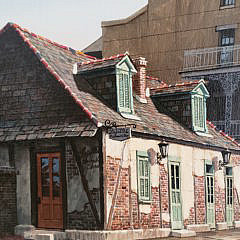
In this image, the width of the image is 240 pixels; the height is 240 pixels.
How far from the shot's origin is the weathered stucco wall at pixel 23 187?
1714 cm

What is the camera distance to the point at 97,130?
1608 cm

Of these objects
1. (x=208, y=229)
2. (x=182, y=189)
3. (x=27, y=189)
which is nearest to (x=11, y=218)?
(x=27, y=189)

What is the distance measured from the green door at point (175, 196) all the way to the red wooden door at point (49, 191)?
4333 millimetres

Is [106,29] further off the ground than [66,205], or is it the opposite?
[106,29]

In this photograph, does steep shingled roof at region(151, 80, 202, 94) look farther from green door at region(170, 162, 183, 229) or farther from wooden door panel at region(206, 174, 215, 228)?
green door at region(170, 162, 183, 229)

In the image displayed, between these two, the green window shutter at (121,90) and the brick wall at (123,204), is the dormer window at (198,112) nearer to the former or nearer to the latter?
the green window shutter at (121,90)

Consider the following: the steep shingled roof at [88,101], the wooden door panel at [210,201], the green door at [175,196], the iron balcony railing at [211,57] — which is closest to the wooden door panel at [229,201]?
the wooden door panel at [210,201]

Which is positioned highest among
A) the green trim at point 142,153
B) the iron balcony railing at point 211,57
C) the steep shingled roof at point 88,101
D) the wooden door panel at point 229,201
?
the iron balcony railing at point 211,57

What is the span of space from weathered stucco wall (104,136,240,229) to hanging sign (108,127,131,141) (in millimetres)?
479

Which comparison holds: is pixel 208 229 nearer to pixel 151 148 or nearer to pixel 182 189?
pixel 182 189

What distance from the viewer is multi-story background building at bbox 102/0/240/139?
31234 millimetres

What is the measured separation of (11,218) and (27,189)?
2.98 ft

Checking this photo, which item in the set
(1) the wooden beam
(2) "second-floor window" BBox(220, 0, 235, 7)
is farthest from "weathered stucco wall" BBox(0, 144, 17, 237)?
(2) "second-floor window" BBox(220, 0, 235, 7)

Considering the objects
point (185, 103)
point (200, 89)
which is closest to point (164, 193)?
point (185, 103)
